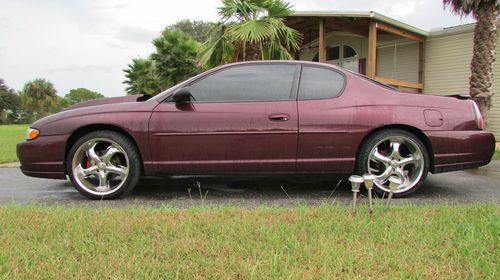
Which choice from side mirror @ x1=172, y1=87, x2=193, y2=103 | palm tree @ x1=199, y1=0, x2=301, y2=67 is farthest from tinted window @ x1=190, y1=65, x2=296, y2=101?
palm tree @ x1=199, y1=0, x2=301, y2=67

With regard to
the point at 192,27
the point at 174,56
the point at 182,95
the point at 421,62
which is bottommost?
the point at 182,95

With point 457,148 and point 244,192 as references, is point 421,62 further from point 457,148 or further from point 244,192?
point 244,192

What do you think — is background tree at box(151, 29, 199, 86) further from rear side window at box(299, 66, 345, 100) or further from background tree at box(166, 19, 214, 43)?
background tree at box(166, 19, 214, 43)

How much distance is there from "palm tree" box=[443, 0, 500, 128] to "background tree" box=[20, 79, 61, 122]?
5750 cm

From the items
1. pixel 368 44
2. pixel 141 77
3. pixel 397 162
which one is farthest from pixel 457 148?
pixel 141 77

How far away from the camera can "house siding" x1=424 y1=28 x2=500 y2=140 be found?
11492 mm

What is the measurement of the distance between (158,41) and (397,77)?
467 inches

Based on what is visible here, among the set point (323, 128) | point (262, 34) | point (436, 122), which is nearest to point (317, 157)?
point (323, 128)

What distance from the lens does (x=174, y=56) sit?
1912cm

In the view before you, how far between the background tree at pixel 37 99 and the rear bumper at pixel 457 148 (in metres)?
59.9

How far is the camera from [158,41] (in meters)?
19.3

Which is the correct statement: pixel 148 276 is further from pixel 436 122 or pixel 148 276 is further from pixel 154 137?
pixel 436 122

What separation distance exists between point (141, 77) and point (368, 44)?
13025mm

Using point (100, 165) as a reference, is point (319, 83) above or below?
above
